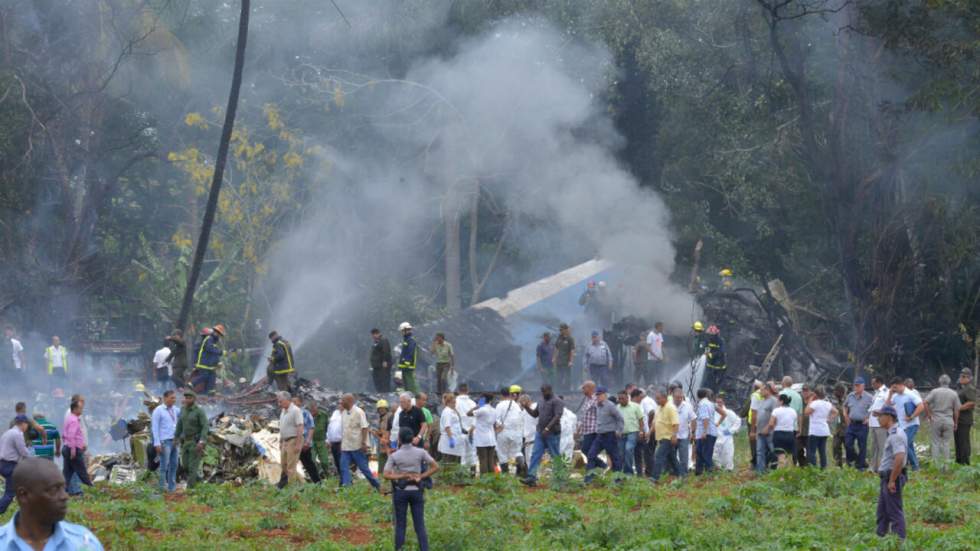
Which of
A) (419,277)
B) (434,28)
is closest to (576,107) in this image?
(434,28)

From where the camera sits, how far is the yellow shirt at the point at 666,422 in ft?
53.6

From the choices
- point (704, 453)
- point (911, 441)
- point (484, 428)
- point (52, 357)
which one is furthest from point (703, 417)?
point (52, 357)

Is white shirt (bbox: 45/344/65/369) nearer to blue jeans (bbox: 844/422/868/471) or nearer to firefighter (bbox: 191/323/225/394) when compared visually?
firefighter (bbox: 191/323/225/394)

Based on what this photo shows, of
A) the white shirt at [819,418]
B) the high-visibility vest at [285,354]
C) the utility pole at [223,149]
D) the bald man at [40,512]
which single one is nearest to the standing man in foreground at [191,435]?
the high-visibility vest at [285,354]

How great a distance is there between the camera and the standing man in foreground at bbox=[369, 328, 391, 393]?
78.1 ft

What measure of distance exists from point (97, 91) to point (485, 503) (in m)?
21.3

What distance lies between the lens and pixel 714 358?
25.4 meters

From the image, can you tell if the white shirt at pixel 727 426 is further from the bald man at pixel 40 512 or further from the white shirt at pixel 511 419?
the bald man at pixel 40 512

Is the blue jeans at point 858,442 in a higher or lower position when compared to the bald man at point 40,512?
higher

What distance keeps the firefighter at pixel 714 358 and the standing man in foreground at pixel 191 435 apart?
1232 cm

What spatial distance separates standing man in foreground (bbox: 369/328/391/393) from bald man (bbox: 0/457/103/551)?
19505mm

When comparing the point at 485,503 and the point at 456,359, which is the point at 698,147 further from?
the point at 485,503

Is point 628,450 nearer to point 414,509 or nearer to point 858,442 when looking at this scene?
point 858,442

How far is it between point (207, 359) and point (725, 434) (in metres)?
10.0
